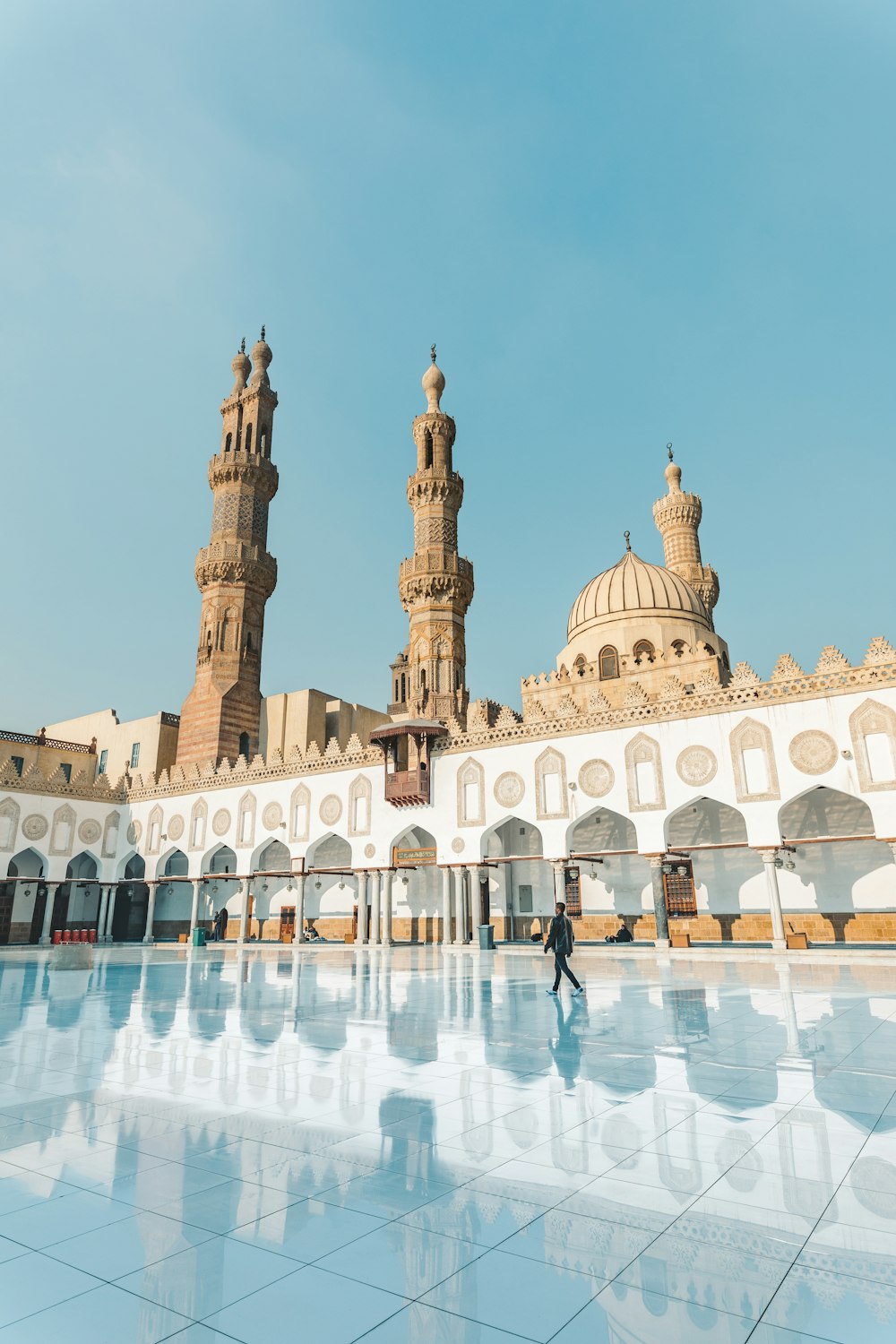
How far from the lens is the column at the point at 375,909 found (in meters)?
26.1

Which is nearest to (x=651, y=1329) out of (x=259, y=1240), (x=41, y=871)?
(x=259, y=1240)

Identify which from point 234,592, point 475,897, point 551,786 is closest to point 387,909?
point 475,897

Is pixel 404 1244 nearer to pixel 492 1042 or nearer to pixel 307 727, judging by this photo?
pixel 492 1042

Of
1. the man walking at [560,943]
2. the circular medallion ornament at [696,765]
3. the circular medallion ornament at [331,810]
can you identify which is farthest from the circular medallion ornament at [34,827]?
the man walking at [560,943]

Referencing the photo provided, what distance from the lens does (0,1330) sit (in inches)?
96.1

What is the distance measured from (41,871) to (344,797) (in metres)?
14.3

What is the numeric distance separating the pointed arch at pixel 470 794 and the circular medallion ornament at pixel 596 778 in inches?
132

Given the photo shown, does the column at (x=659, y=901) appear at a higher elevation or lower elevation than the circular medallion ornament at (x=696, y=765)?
lower

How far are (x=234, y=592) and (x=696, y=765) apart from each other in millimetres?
23259

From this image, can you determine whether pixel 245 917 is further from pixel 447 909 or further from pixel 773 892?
pixel 773 892

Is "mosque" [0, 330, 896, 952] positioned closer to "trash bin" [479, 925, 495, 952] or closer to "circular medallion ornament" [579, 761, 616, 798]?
"circular medallion ornament" [579, 761, 616, 798]

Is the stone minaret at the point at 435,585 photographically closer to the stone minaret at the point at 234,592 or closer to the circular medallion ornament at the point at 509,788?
the circular medallion ornament at the point at 509,788

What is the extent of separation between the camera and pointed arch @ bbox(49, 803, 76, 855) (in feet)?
105

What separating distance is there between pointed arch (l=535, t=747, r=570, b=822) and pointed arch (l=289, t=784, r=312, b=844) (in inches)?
358
